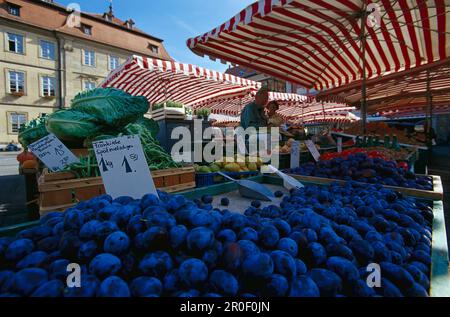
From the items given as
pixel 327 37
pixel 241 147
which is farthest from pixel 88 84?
pixel 241 147

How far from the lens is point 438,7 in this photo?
9.32ft

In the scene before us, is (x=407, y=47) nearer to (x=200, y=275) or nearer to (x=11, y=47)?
(x=200, y=275)

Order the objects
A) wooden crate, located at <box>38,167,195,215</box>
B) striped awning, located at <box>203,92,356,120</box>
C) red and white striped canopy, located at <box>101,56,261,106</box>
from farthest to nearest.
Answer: striped awning, located at <box>203,92,356,120</box>, red and white striped canopy, located at <box>101,56,261,106</box>, wooden crate, located at <box>38,167,195,215</box>

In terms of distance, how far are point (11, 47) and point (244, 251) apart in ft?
89.0

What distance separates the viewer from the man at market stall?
3.65 metres

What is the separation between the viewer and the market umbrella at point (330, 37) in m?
2.89

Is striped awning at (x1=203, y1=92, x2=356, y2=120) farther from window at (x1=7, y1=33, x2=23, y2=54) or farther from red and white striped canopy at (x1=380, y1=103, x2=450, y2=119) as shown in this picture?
window at (x1=7, y1=33, x2=23, y2=54)

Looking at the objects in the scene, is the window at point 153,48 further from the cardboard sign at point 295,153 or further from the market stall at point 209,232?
the cardboard sign at point 295,153

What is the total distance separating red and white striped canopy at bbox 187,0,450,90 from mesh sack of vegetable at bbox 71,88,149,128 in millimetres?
1489

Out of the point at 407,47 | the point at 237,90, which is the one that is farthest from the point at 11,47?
the point at 407,47

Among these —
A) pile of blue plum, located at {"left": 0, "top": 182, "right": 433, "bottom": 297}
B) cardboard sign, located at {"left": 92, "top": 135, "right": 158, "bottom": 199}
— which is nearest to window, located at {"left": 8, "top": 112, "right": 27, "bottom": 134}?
cardboard sign, located at {"left": 92, "top": 135, "right": 158, "bottom": 199}

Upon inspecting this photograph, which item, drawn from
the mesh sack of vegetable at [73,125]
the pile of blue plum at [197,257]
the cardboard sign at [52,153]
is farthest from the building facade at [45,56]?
the pile of blue plum at [197,257]

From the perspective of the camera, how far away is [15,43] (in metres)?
19.6

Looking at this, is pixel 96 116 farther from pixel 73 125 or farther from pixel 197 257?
pixel 197 257
